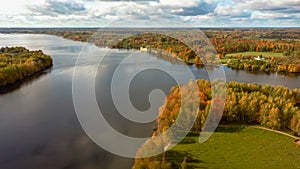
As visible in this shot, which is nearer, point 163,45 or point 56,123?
point 56,123

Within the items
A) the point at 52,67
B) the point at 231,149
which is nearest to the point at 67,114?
the point at 231,149

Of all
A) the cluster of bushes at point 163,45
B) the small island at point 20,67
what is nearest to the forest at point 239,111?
the small island at point 20,67

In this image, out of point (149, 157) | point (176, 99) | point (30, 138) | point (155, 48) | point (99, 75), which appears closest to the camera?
point (149, 157)

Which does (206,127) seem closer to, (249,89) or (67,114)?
(249,89)

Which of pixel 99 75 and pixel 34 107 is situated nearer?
pixel 34 107

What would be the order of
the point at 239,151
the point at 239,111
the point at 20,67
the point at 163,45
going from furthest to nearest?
1. the point at 163,45
2. the point at 20,67
3. the point at 239,111
4. the point at 239,151

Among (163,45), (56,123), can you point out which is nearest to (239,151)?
(56,123)

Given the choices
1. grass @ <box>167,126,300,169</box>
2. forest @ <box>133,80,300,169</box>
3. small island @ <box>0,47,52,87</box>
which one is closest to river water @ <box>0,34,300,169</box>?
small island @ <box>0,47,52,87</box>

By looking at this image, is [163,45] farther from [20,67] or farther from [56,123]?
[56,123]
